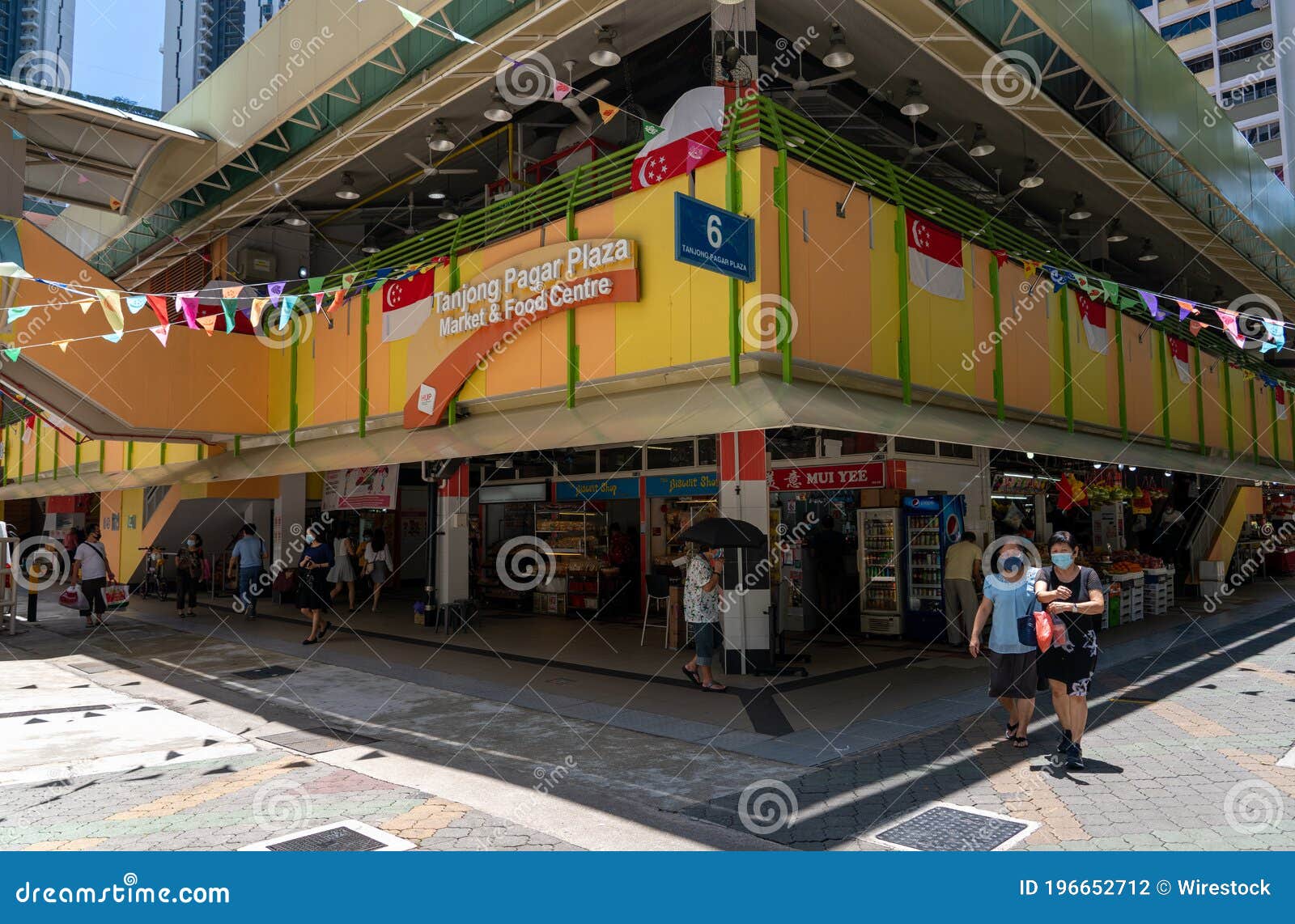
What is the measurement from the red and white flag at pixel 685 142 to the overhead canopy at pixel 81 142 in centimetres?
1021

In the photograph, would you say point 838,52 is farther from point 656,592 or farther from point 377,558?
point 377,558

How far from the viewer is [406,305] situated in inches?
526

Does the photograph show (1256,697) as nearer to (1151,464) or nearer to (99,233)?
(1151,464)

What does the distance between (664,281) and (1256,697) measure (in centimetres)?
787

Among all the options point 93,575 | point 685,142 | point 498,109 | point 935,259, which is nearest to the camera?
point 685,142

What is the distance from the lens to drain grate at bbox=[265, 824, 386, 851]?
5121 mm

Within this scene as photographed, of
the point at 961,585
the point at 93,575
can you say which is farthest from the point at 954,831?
the point at 93,575

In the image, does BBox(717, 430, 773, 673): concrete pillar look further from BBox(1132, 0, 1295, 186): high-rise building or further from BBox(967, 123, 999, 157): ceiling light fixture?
BBox(1132, 0, 1295, 186): high-rise building

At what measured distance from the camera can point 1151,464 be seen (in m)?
15.0

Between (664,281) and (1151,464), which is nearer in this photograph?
(664,281)

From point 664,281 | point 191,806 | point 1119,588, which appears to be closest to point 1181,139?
point 1119,588

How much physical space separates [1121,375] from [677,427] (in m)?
11.2

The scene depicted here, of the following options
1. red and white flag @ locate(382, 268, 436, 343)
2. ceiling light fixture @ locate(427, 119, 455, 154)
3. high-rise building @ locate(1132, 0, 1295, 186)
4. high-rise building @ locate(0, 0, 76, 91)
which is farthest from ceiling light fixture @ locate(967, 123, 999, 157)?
high-rise building @ locate(0, 0, 76, 91)

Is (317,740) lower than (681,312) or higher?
lower
